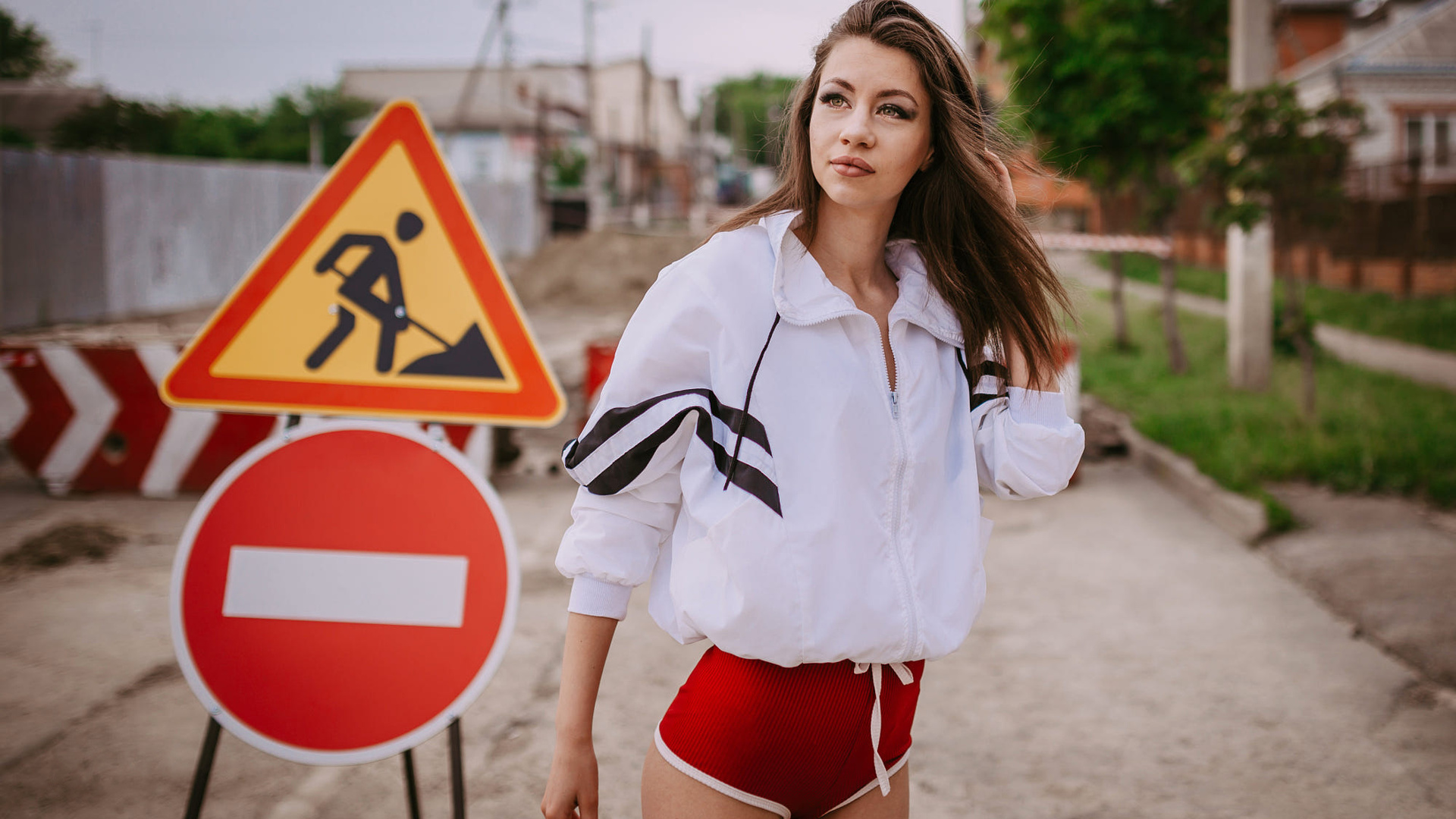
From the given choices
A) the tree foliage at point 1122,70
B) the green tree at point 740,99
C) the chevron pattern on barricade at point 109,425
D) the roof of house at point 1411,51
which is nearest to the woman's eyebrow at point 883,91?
the chevron pattern on barricade at point 109,425

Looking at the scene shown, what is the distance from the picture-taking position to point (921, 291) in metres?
1.76

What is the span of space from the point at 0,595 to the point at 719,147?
11366 cm

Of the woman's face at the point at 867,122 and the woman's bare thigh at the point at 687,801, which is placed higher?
the woman's face at the point at 867,122

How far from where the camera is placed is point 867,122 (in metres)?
1.64

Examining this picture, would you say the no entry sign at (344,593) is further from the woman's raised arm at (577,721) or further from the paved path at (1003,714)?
the paved path at (1003,714)

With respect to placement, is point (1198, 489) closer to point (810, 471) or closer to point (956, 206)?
point (956, 206)

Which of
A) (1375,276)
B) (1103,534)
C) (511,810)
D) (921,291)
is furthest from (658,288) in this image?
(1375,276)

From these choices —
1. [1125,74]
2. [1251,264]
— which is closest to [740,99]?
[1125,74]

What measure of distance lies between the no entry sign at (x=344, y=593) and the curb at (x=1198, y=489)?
205 inches

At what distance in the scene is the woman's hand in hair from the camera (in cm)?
187

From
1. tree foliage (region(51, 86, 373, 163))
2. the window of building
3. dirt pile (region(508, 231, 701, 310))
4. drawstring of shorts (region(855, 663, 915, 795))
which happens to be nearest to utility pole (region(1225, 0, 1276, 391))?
drawstring of shorts (region(855, 663, 915, 795))

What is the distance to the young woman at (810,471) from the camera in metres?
1.53

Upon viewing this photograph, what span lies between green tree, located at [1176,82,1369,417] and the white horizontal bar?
794cm

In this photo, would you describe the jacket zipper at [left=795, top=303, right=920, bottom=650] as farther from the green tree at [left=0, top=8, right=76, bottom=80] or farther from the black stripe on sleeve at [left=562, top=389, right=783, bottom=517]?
the green tree at [left=0, top=8, right=76, bottom=80]
